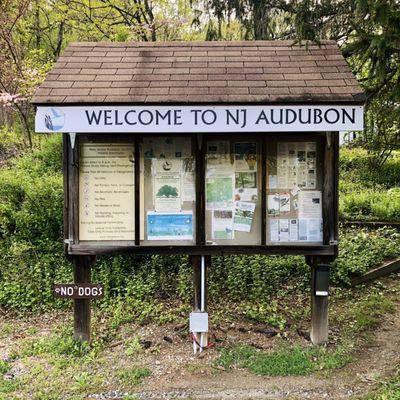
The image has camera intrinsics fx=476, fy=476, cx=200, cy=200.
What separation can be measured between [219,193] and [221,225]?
0.33 meters

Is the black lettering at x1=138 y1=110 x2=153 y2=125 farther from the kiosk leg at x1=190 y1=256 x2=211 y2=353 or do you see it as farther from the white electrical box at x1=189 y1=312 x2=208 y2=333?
the white electrical box at x1=189 y1=312 x2=208 y2=333

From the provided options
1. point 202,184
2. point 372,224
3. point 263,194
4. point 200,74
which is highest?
point 200,74

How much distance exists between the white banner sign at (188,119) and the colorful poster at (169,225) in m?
0.95

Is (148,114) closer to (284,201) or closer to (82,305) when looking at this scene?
(284,201)

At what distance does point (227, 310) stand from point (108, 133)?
2826 mm

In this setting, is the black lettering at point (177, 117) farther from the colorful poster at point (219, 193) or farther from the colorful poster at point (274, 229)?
the colorful poster at point (274, 229)

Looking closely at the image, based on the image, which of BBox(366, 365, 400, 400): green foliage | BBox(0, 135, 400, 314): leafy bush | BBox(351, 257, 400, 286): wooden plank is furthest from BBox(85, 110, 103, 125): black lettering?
BBox(351, 257, 400, 286): wooden plank

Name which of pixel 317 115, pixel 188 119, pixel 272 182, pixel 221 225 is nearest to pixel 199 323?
pixel 221 225

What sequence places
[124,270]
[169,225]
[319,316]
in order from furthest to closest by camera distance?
[124,270]
[319,316]
[169,225]

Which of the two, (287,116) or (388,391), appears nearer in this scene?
(388,391)

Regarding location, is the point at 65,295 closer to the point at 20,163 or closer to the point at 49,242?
the point at 49,242

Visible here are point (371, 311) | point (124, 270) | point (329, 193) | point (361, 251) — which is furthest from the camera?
point (361, 251)

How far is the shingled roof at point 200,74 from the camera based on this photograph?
4.35 metres

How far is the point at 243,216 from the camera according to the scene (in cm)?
483
